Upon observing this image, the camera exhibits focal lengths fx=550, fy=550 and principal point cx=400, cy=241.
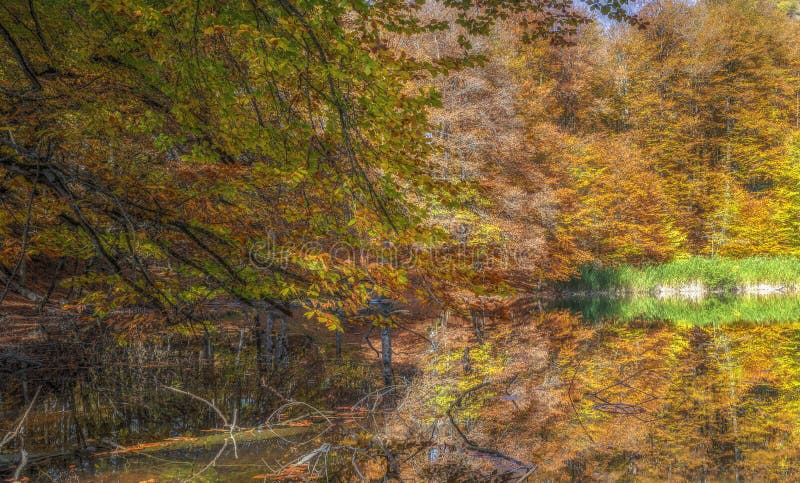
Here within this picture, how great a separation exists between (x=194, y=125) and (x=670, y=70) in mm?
25843

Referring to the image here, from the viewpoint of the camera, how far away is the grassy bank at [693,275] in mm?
19031

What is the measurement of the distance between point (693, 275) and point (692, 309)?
5137mm

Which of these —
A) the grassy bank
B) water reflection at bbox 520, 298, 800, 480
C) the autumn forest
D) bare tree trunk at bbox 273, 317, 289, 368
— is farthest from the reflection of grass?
bare tree trunk at bbox 273, 317, 289, 368

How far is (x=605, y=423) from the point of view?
477 centimetres

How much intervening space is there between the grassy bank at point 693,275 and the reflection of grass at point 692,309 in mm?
1085

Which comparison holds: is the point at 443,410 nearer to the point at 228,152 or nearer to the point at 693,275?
the point at 228,152

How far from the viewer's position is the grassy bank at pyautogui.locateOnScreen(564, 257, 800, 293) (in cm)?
1903

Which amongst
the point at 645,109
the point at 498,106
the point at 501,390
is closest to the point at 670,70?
the point at 645,109

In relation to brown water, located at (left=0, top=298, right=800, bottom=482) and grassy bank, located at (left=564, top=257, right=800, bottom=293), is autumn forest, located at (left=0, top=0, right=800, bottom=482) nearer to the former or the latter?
brown water, located at (left=0, top=298, right=800, bottom=482)

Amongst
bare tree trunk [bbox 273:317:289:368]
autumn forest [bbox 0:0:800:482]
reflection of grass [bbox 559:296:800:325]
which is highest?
autumn forest [bbox 0:0:800:482]

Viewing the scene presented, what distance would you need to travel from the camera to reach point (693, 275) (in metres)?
19.5

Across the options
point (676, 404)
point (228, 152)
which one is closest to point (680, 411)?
point (676, 404)

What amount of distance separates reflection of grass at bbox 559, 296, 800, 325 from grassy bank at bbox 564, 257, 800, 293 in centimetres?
108

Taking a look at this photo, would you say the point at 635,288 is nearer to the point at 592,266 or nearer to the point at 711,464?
the point at 592,266
